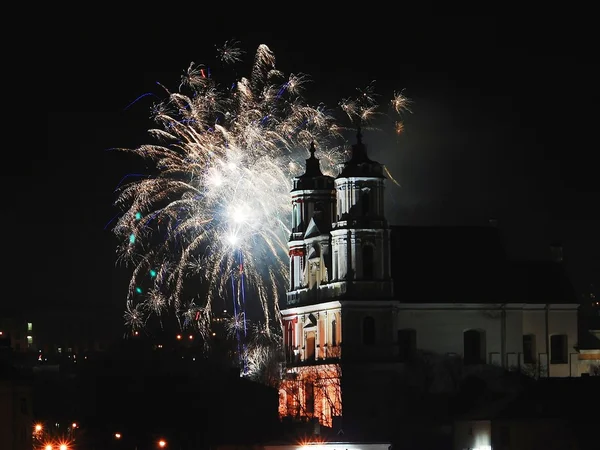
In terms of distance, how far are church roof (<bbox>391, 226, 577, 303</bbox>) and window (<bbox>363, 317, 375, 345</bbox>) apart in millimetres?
2294

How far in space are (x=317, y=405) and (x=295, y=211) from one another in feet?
38.4

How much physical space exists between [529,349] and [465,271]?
5591 mm

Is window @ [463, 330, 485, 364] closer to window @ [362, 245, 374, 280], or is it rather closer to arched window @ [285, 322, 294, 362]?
window @ [362, 245, 374, 280]

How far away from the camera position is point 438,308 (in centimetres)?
10081

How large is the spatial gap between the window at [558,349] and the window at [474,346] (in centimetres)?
433

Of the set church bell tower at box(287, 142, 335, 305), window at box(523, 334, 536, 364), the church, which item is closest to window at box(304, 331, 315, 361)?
the church

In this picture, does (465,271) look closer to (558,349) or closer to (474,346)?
(474,346)

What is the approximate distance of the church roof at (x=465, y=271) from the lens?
101 m

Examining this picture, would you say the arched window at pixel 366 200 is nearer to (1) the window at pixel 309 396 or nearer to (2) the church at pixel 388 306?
(2) the church at pixel 388 306

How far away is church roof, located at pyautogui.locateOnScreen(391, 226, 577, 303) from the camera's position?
101438 mm

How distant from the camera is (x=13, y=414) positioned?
73.8 meters

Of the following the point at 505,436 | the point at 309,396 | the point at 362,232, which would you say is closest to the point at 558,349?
the point at 362,232

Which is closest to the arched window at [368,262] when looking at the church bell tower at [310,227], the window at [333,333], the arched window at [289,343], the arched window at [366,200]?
the arched window at [366,200]

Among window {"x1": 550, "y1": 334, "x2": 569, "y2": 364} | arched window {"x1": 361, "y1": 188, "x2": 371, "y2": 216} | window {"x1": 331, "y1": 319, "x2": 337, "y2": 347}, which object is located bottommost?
window {"x1": 550, "y1": 334, "x2": 569, "y2": 364}
